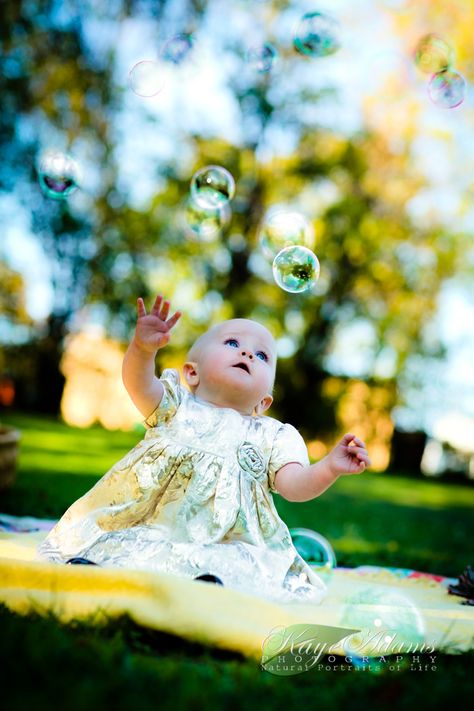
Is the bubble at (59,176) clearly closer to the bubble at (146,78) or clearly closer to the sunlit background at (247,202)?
the bubble at (146,78)

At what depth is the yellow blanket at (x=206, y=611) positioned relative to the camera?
67.8 inches

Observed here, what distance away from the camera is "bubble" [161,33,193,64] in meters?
4.68

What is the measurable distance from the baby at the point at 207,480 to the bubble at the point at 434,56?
2.81 m

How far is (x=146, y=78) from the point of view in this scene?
438 centimetres

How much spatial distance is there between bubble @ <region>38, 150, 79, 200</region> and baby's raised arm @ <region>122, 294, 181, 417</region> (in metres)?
1.72

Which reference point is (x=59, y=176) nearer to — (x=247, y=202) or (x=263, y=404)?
(x=263, y=404)

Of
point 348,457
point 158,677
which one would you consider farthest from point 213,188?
point 158,677

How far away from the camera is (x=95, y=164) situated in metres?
15.2

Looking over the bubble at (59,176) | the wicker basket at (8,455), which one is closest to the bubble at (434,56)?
the bubble at (59,176)

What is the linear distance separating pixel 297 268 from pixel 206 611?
1837mm

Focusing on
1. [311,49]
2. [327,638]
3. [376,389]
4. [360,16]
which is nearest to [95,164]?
[360,16]

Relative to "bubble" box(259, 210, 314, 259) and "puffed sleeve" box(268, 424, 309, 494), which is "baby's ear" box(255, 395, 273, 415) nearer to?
"puffed sleeve" box(268, 424, 309, 494)

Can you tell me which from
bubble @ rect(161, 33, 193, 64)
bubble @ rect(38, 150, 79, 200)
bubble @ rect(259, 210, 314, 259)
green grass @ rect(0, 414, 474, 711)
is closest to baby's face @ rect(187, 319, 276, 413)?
green grass @ rect(0, 414, 474, 711)

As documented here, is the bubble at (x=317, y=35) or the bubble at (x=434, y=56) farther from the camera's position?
the bubble at (x=434, y=56)
